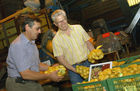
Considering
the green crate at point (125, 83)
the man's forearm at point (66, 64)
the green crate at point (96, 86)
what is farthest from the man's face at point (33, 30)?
the green crate at point (125, 83)

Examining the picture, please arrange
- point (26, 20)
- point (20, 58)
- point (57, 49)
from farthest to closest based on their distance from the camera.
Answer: point (57, 49) < point (26, 20) < point (20, 58)

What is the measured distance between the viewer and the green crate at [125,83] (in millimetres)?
1521

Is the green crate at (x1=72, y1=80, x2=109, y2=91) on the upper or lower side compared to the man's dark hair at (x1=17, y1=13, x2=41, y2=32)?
lower

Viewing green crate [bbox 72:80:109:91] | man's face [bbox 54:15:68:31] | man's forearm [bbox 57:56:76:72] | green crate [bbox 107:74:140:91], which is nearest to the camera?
green crate [bbox 107:74:140:91]

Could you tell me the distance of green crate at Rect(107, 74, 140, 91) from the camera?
152cm

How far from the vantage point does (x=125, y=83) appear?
5.16 feet

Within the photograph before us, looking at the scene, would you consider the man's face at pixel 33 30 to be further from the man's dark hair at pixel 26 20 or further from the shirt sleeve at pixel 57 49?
the shirt sleeve at pixel 57 49

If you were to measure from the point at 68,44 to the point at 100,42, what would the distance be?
2.74 meters

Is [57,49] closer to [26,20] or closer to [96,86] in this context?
[26,20]

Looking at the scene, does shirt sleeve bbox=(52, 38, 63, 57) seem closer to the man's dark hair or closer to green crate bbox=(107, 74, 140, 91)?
the man's dark hair

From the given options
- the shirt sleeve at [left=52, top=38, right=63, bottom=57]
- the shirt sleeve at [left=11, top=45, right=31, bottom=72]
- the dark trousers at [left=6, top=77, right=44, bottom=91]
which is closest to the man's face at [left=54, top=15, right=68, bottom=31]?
the shirt sleeve at [left=52, top=38, right=63, bottom=57]

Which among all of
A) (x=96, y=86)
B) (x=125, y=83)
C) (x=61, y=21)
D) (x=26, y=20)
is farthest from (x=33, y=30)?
(x=125, y=83)

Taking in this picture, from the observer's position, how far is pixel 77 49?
Answer: 2.92 metres

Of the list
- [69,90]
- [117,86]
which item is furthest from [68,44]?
[69,90]
